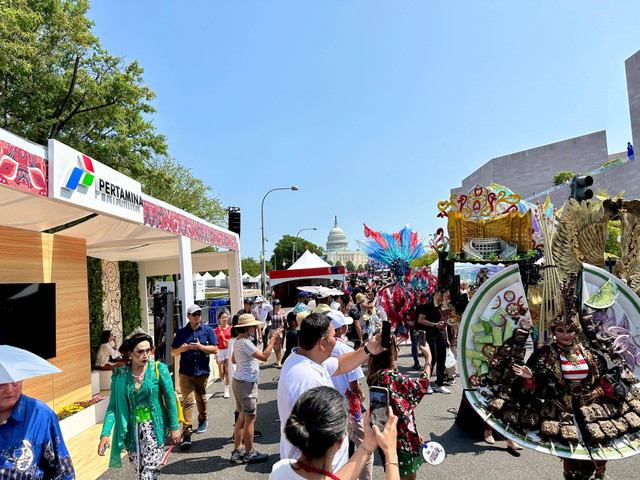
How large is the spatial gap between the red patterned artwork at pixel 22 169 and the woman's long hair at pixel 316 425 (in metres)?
3.41

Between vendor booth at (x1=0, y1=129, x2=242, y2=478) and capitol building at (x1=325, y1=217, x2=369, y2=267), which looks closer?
vendor booth at (x1=0, y1=129, x2=242, y2=478)

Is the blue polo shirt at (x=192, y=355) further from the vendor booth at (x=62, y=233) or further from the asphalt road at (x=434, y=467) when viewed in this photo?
the vendor booth at (x=62, y=233)

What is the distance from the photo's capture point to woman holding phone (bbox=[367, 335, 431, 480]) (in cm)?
295

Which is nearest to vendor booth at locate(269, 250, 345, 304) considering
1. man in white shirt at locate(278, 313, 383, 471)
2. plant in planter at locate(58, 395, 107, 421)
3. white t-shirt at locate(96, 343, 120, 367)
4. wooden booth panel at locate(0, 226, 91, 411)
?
white t-shirt at locate(96, 343, 120, 367)

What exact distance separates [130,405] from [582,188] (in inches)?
200

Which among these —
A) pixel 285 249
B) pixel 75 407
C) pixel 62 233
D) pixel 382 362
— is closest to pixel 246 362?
pixel 382 362

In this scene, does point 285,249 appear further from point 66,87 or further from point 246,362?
point 246,362

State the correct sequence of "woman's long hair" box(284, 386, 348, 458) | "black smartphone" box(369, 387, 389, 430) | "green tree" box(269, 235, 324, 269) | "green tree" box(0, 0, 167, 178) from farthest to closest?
"green tree" box(269, 235, 324, 269), "green tree" box(0, 0, 167, 178), "black smartphone" box(369, 387, 389, 430), "woman's long hair" box(284, 386, 348, 458)

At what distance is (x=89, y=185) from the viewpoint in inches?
186

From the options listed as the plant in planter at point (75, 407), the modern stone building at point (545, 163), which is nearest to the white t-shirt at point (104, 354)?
the plant in planter at point (75, 407)

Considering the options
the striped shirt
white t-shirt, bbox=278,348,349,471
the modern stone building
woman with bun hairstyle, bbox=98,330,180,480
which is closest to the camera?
white t-shirt, bbox=278,348,349,471

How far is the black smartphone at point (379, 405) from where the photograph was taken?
212cm

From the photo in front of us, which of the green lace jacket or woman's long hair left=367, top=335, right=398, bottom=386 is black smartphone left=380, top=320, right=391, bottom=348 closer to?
woman's long hair left=367, top=335, right=398, bottom=386

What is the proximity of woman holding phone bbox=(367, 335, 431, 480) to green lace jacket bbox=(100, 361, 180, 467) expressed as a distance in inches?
65.5
